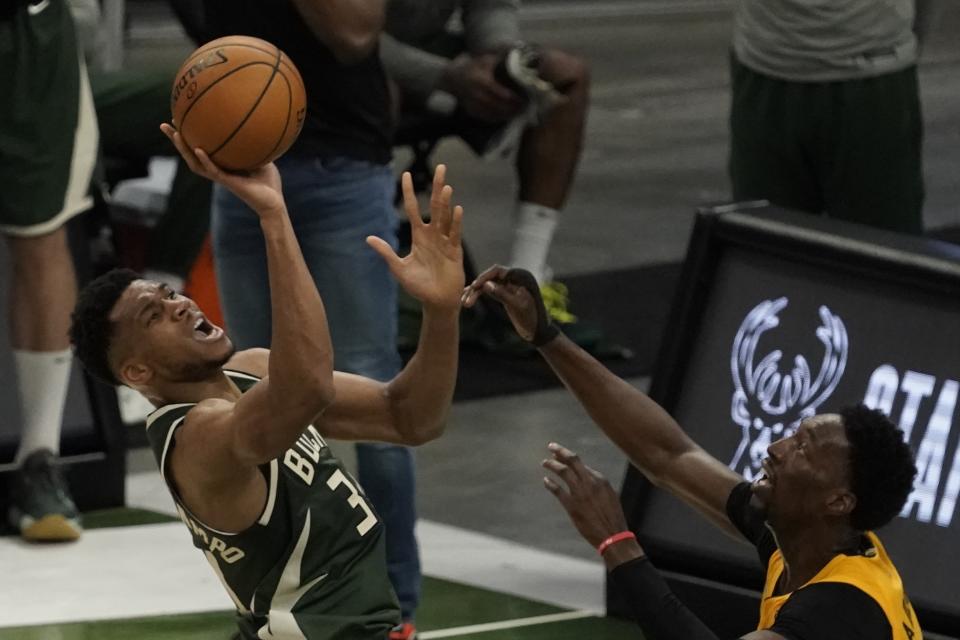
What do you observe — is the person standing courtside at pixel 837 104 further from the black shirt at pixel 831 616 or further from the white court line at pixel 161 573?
the black shirt at pixel 831 616

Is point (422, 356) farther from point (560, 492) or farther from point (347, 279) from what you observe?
point (347, 279)

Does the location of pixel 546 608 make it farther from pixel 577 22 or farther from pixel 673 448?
pixel 577 22

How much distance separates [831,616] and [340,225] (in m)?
1.81

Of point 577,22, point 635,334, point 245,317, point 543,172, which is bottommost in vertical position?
point 577,22

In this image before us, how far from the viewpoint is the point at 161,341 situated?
3.71m

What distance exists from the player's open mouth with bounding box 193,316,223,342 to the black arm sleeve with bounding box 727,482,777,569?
110 centimetres

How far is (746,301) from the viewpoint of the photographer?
17.1ft

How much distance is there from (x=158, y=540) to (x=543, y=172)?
8.56 feet

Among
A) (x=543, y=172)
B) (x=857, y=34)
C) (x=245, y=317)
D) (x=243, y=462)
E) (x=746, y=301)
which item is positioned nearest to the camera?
(x=243, y=462)

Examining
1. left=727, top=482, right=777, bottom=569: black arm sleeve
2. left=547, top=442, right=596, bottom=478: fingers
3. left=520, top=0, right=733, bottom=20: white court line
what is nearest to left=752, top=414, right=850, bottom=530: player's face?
left=727, top=482, right=777, bottom=569: black arm sleeve

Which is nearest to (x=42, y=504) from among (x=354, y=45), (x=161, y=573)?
(x=161, y=573)

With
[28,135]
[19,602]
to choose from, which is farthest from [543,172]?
[19,602]

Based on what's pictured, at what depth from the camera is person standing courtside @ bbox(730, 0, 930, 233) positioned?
5.86 m

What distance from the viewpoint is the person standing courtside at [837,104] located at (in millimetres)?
5855
